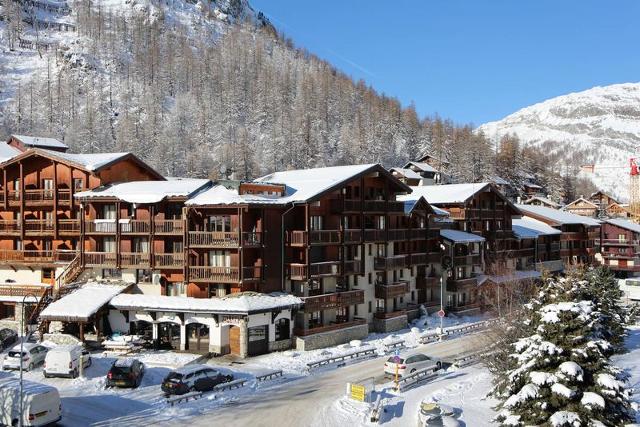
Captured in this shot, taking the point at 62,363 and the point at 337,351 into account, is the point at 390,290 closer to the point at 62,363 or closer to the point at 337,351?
the point at 337,351

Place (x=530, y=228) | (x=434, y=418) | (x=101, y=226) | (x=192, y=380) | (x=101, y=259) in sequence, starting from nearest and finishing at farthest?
(x=434, y=418) < (x=192, y=380) < (x=101, y=259) < (x=101, y=226) < (x=530, y=228)

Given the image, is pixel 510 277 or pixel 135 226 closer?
pixel 135 226

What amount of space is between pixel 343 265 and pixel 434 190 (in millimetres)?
29606

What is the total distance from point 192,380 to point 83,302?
16.0 meters

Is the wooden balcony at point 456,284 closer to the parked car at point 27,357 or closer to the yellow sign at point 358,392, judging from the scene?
the yellow sign at point 358,392

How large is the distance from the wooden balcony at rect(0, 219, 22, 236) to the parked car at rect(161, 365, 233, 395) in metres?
28.1

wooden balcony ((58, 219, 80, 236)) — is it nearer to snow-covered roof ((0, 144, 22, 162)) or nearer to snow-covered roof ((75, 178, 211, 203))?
snow-covered roof ((75, 178, 211, 203))

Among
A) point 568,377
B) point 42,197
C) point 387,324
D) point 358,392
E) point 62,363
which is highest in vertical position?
point 42,197

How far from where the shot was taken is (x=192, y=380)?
3359 centimetres

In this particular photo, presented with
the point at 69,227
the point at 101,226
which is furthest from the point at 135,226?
the point at 69,227

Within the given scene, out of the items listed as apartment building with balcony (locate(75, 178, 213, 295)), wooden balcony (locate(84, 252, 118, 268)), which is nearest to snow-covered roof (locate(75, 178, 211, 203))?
apartment building with balcony (locate(75, 178, 213, 295))

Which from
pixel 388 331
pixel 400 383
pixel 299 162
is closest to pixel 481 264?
pixel 388 331

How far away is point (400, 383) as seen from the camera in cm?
3644

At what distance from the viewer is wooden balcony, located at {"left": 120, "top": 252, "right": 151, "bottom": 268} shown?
47156mm
